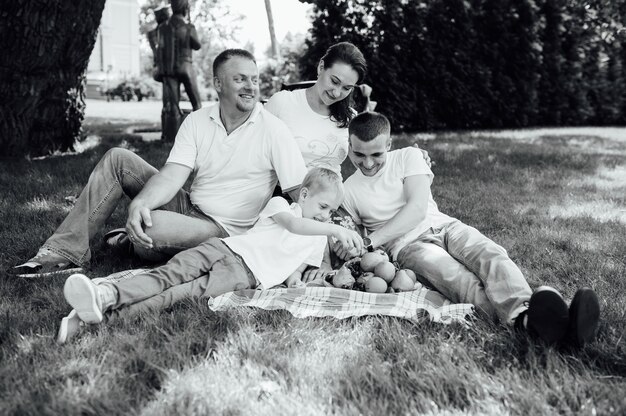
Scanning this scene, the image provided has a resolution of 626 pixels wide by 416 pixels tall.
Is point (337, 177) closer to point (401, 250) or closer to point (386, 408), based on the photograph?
point (401, 250)

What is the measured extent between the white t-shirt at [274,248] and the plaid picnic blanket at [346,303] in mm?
121

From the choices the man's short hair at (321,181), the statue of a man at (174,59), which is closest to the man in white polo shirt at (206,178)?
the man's short hair at (321,181)

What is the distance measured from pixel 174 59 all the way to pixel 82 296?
7436 millimetres

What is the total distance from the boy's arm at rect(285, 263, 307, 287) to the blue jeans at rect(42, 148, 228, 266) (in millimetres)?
528

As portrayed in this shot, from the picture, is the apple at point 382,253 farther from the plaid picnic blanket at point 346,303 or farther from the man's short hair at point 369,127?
the man's short hair at point 369,127

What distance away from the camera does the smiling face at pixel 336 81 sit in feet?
12.6

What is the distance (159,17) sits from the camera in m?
9.83

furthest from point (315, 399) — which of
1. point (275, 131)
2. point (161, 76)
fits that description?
point (161, 76)

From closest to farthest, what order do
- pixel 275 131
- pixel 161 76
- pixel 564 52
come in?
pixel 275 131
pixel 161 76
pixel 564 52

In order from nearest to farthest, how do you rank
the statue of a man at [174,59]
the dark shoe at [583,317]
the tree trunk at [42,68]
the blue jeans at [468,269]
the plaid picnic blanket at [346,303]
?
1. the dark shoe at [583,317]
2. the blue jeans at [468,269]
3. the plaid picnic blanket at [346,303]
4. the tree trunk at [42,68]
5. the statue of a man at [174,59]

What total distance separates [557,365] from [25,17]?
22.7ft

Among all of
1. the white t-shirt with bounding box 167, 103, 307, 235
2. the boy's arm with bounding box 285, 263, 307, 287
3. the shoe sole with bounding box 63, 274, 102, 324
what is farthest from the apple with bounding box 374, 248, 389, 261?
the shoe sole with bounding box 63, 274, 102, 324

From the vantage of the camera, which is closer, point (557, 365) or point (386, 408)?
point (386, 408)

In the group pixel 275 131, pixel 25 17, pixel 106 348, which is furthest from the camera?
pixel 25 17
